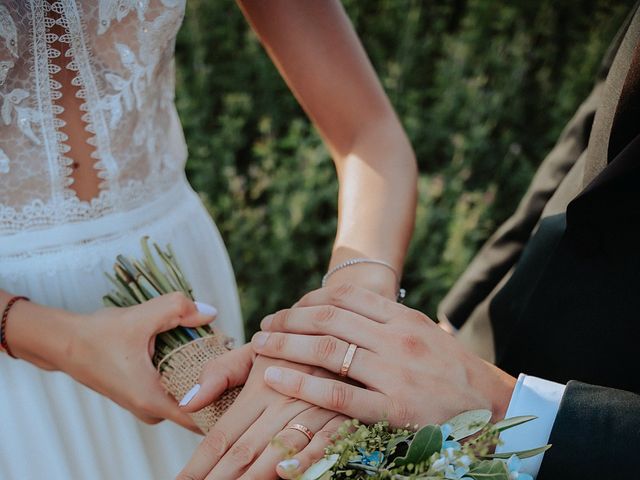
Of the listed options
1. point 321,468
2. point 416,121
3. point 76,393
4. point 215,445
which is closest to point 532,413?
point 321,468

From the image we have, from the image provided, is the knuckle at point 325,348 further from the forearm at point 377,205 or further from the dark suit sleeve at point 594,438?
the dark suit sleeve at point 594,438

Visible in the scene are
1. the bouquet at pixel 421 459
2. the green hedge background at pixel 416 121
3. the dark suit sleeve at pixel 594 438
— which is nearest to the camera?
the bouquet at pixel 421 459

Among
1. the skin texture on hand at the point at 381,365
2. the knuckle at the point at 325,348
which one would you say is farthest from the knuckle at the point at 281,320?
the knuckle at the point at 325,348

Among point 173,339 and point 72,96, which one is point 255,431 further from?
point 72,96

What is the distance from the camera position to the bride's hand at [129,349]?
1.41 metres

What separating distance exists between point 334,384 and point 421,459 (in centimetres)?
30

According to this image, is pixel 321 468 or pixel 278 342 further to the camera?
pixel 278 342

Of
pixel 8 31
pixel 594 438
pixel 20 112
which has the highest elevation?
pixel 8 31

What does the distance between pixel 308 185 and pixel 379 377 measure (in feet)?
7.72

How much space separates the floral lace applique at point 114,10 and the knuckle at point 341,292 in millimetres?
773

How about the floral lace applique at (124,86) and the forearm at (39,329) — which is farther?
the floral lace applique at (124,86)

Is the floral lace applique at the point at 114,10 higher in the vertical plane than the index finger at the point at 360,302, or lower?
higher

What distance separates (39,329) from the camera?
4.75 ft

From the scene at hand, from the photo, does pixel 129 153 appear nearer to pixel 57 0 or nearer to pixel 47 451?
pixel 57 0
